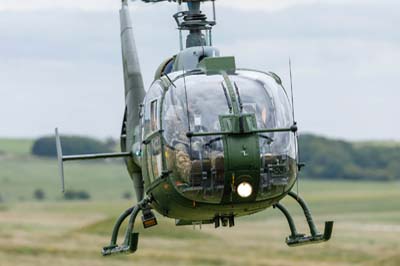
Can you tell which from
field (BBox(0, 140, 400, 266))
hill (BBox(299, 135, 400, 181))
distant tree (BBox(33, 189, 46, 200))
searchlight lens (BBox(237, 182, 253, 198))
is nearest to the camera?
searchlight lens (BBox(237, 182, 253, 198))

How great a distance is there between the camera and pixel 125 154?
28.0 m

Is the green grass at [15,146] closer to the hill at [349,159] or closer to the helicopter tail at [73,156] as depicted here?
the hill at [349,159]

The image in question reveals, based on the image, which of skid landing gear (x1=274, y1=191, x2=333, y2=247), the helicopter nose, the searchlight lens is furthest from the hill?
the helicopter nose

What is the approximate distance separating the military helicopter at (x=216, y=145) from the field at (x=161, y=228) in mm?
30775

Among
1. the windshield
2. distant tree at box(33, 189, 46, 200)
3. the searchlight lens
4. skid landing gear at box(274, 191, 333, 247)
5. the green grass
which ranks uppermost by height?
the windshield

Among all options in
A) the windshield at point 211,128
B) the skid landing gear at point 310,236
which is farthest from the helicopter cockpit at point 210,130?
the skid landing gear at point 310,236

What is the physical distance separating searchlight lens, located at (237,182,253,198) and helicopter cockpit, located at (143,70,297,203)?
0.65 feet

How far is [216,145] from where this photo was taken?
22172 mm

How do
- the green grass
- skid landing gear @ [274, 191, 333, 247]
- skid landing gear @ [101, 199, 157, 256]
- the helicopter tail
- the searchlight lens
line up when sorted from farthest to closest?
the green grass, the helicopter tail, skid landing gear @ [274, 191, 333, 247], skid landing gear @ [101, 199, 157, 256], the searchlight lens

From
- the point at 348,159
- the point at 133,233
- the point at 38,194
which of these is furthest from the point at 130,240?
the point at 348,159

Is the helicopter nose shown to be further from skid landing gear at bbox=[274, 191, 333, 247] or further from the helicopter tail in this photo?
the helicopter tail

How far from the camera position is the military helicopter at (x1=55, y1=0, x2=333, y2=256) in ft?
72.8

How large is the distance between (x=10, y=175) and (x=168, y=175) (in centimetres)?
11434

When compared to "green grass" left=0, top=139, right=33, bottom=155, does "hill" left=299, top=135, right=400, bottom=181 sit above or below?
below
